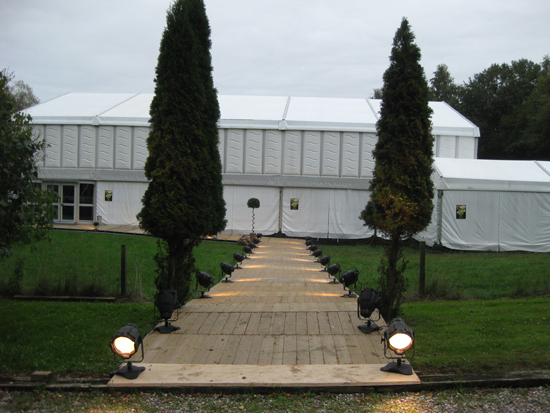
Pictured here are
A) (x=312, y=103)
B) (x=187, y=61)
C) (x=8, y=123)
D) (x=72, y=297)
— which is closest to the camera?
(x=8, y=123)

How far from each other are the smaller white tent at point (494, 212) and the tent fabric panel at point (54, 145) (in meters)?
20.9

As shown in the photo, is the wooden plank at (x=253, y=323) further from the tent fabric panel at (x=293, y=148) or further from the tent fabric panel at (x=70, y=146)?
the tent fabric panel at (x=70, y=146)

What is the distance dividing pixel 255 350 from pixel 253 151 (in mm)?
22026

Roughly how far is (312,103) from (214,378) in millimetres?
27912

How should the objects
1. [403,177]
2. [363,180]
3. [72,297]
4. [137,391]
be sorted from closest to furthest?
1. [137,391]
2. [403,177]
3. [72,297]
4. [363,180]

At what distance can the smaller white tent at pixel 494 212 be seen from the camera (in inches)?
843

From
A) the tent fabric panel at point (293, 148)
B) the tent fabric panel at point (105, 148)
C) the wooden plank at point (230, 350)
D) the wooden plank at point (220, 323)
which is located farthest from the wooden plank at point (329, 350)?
the tent fabric panel at point (105, 148)

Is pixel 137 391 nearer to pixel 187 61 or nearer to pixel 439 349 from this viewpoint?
pixel 439 349

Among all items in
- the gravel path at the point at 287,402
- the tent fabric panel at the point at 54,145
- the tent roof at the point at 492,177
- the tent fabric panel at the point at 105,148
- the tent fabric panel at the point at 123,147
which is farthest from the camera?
the tent fabric panel at the point at 54,145

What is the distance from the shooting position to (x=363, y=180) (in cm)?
2677

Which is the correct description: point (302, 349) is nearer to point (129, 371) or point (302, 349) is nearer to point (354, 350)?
point (354, 350)

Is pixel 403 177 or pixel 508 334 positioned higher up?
pixel 403 177

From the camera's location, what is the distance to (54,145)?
1123 inches

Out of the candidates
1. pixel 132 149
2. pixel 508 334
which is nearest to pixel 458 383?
pixel 508 334
